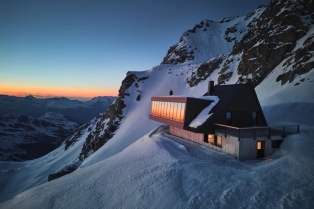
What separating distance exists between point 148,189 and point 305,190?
8.95 meters

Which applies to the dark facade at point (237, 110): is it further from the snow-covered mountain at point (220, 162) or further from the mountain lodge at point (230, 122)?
the snow-covered mountain at point (220, 162)

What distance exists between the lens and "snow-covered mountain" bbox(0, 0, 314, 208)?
10.9 m

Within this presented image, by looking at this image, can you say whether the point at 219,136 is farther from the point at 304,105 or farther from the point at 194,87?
the point at 194,87

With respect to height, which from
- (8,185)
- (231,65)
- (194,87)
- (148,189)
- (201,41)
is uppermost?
(201,41)

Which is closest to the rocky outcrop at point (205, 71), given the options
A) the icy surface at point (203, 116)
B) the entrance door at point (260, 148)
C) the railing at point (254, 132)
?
the icy surface at point (203, 116)

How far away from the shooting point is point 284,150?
16.1 meters

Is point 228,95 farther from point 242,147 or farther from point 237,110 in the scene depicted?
point 242,147

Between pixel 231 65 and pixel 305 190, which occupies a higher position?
pixel 231 65

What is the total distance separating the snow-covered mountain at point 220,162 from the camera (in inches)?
429

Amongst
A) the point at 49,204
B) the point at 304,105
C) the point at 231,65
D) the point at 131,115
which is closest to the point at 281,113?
the point at 304,105

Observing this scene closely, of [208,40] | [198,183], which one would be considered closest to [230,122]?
[198,183]

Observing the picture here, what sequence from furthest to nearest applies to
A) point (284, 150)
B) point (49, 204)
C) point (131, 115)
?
point (131, 115) < point (284, 150) < point (49, 204)

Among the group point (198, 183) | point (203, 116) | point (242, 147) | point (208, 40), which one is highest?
point (208, 40)

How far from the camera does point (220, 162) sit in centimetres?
1559
